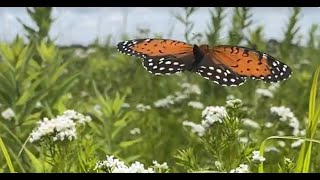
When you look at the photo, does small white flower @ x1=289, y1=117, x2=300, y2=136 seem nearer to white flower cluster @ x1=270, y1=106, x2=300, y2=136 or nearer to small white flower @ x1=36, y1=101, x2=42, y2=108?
white flower cluster @ x1=270, y1=106, x2=300, y2=136

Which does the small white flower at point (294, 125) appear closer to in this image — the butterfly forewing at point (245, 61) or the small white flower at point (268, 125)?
the small white flower at point (268, 125)

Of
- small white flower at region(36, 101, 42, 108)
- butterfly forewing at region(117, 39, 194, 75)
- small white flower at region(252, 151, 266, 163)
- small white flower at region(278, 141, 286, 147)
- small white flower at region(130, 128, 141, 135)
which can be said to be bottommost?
small white flower at region(278, 141, 286, 147)

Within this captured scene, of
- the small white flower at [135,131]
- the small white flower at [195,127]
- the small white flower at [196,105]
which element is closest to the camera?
the small white flower at [195,127]

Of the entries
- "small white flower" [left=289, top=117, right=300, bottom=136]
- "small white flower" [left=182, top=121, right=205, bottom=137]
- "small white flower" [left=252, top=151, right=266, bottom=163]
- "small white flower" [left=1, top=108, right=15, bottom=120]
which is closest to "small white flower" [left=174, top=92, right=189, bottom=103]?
"small white flower" [left=182, top=121, right=205, bottom=137]

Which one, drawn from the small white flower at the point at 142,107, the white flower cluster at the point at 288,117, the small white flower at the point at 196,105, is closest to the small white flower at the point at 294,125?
the white flower cluster at the point at 288,117

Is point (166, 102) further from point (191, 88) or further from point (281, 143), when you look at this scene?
point (281, 143)
